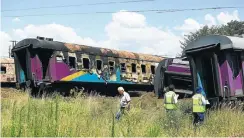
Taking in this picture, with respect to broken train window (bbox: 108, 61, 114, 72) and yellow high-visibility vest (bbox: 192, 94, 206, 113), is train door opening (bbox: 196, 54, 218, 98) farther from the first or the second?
broken train window (bbox: 108, 61, 114, 72)

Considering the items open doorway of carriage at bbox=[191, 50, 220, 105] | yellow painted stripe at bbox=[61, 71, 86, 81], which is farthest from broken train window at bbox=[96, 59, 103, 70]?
open doorway of carriage at bbox=[191, 50, 220, 105]

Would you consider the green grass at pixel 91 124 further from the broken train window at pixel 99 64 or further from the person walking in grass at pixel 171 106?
the broken train window at pixel 99 64

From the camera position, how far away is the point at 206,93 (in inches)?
559

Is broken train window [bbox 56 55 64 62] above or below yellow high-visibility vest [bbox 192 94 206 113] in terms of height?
above

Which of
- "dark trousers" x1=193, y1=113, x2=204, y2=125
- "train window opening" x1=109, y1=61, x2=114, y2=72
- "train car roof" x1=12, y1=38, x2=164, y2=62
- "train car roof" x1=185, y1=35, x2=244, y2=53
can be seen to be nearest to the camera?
"dark trousers" x1=193, y1=113, x2=204, y2=125

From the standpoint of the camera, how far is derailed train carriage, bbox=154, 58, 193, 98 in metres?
17.1

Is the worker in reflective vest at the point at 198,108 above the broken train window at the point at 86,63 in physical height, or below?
below

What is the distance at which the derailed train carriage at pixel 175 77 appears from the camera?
17141 millimetres

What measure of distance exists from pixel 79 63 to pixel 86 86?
144cm

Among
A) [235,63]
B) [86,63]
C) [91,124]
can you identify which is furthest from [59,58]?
[91,124]

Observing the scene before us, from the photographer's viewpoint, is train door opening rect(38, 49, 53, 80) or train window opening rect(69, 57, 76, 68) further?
train window opening rect(69, 57, 76, 68)

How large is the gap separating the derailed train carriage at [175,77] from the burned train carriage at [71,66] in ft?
14.2

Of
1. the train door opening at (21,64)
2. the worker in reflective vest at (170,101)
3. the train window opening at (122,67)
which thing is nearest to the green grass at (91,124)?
the worker in reflective vest at (170,101)

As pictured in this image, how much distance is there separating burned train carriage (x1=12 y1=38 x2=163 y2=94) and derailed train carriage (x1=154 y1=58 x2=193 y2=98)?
14.2 feet
